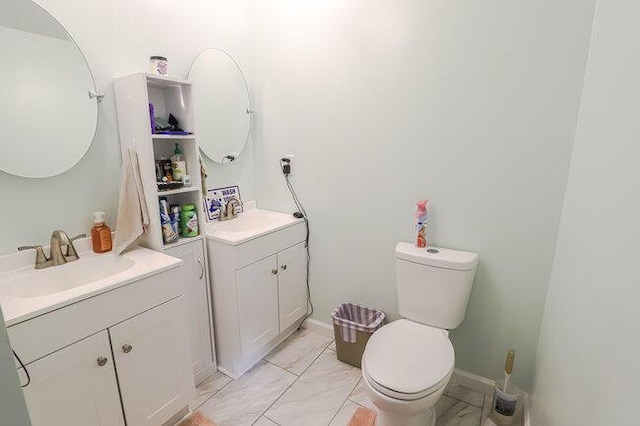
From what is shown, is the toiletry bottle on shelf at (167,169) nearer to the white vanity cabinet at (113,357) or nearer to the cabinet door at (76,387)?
the white vanity cabinet at (113,357)

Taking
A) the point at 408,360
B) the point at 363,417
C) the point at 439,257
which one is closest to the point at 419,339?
the point at 408,360

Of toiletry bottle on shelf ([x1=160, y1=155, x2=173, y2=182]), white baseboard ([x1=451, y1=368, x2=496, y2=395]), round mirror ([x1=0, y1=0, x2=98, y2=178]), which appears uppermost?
round mirror ([x1=0, y1=0, x2=98, y2=178])

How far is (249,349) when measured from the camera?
1.87 m

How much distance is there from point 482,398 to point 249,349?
4.37 feet

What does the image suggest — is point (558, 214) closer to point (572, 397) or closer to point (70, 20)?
point (572, 397)

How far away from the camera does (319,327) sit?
2303 mm

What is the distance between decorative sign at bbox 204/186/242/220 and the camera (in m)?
2.07

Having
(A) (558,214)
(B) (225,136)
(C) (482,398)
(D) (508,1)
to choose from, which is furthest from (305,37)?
(C) (482,398)

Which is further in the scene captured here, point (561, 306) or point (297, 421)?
point (297, 421)

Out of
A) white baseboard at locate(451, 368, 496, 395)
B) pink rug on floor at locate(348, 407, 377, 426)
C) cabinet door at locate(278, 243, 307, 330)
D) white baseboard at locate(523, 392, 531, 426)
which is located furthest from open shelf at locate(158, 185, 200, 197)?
white baseboard at locate(523, 392, 531, 426)

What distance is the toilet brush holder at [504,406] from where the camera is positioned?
1.52 metres

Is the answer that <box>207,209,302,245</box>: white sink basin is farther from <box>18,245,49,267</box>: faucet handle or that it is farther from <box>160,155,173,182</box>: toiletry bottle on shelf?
<box>18,245,49,267</box>: faucet handle

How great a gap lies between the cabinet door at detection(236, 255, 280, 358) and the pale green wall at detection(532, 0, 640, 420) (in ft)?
4.66

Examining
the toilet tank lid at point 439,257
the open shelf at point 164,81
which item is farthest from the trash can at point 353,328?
the open shelf at point 164,81
